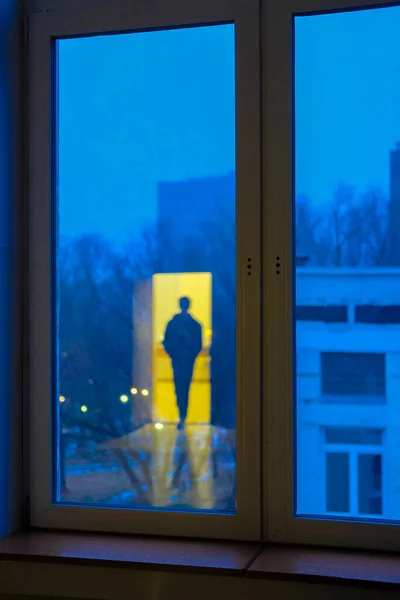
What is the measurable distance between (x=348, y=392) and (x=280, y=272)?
1.25 feet

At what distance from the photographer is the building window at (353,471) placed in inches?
84.3

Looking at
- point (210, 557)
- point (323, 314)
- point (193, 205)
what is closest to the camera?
point (210, 557)

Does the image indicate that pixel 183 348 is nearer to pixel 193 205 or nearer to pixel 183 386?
pixel 183 386

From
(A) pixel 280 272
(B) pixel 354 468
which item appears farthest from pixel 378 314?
(B) pixel 354 468

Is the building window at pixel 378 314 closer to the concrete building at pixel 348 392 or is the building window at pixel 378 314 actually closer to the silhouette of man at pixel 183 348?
the concrete building at pixel 348 392

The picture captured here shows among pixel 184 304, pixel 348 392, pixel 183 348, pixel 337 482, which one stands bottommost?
pixel 337 482

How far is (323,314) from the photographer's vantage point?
7.19 ft

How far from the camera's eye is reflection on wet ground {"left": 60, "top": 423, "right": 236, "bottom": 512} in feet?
7.43

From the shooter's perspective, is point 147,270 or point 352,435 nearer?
Result: point 352,435

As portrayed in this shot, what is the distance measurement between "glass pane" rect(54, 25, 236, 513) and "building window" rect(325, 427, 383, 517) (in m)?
0.28

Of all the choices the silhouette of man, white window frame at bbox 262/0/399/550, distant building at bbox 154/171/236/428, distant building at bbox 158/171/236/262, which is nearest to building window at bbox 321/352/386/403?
white window frame at bbox 262/0/399/550

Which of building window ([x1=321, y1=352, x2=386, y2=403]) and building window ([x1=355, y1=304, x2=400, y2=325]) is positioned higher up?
building window ([x1=355, y1=304, x2=400, y2=325])

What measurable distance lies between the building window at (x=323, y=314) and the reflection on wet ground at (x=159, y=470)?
1.29 feet

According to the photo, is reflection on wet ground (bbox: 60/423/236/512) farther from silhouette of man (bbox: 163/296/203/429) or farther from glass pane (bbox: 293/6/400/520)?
glass pane (bbox: 293/6/400/520)
